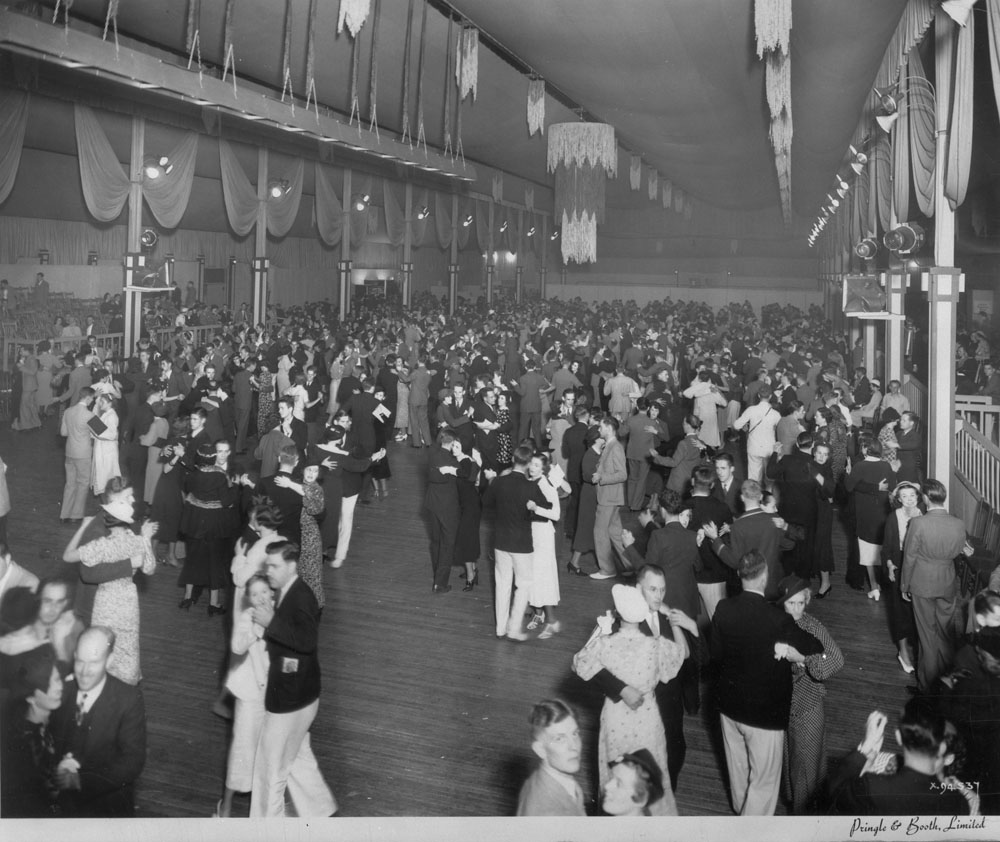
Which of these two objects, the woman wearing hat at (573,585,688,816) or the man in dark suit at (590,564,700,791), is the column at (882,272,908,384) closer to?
the man in dark suit at (590,564,700,791)

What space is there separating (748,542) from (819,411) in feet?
12.0

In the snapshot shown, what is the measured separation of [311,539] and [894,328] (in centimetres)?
962

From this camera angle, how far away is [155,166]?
14.4m

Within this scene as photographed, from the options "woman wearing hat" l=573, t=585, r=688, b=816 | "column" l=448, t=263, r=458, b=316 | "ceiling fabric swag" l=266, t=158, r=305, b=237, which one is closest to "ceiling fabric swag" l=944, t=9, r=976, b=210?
"woman wearing hat" l=573, t=585, r=688, b=816

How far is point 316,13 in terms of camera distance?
472 inches

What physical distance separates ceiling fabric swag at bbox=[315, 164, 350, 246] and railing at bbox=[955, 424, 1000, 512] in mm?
13666

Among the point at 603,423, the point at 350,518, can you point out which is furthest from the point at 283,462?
the point at 603,423

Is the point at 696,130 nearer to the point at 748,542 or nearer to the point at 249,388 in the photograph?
the point at 249,388

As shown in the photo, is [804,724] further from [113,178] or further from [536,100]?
[536,100]

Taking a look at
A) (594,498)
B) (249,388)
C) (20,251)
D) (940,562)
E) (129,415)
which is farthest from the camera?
(20,251)

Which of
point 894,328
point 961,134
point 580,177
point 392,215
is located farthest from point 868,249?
point 392,215

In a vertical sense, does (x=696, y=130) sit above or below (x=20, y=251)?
above

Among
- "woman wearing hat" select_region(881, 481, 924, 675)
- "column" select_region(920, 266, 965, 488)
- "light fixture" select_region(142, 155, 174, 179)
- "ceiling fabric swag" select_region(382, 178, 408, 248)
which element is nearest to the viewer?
"woman wearing hat" select_region(881, 481, 924, 675)

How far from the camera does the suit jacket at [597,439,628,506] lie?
7.49m
